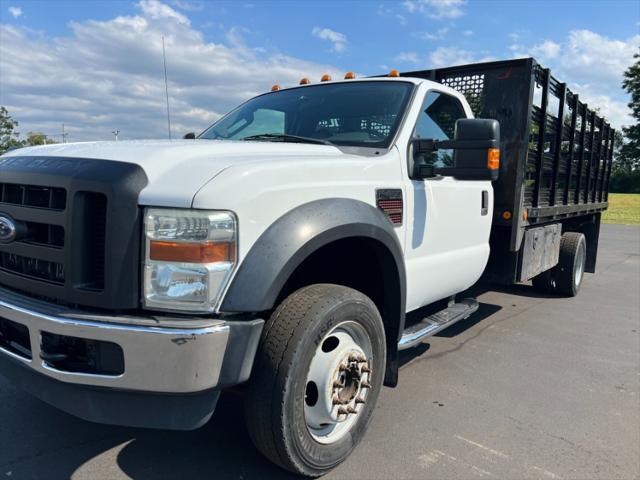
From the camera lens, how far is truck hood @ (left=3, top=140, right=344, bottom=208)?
6.42 feet

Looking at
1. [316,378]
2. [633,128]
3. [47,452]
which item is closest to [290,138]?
[316,378]

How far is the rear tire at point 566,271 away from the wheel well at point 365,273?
4.50m

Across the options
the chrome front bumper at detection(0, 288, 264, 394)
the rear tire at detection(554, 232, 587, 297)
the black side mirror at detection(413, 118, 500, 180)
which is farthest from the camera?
the rear tire at detection(554, 232, 587, 297)

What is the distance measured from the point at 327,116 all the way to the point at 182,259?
74.9 inches

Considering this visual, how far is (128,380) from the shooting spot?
6.38ft

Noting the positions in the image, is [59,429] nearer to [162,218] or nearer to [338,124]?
[162,218]

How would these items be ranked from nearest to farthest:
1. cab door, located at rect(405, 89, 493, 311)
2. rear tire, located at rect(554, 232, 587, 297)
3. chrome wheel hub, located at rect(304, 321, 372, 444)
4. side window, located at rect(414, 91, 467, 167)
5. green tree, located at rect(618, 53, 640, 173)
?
Result: 1. chrome wheel hub, located at rect(304, 321, 372, 444)
2. cab door, located at rect(405, 89, 493, 311)
3. side window, located at rect(414, 91, 467, 167)
4. rear tire, located at rect(554, 232, 587, 297)
5. green tree, located at rect(618, 53, 640, 173)

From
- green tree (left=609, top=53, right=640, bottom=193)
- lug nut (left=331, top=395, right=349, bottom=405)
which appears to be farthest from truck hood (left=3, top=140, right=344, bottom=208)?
green tree (left=609, top=53, right=640, bottom=193)

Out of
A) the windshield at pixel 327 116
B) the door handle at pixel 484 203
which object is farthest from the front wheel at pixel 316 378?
the door handle at pixel 484 203

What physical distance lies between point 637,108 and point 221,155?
2839 inches

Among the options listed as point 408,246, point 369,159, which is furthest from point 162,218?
point 408,246

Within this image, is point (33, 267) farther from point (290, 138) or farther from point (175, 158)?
point (290, 138)

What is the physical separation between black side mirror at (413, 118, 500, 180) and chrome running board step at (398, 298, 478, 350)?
41.7 inches

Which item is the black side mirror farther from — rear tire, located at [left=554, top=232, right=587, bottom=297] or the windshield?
rear tire, located at [left=554, top=232, right=587, bottom=297]
